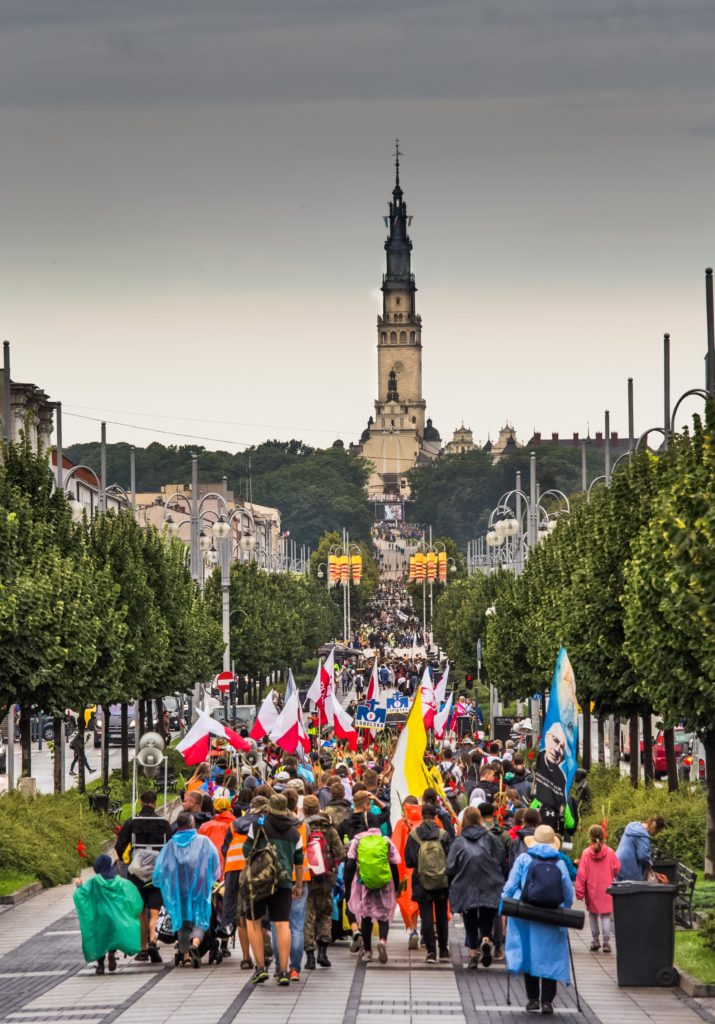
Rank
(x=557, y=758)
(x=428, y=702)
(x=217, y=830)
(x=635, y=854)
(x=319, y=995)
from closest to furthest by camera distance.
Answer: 1. (x=319, y=995)
2. (x=217, y=830)
3. (x=635, y=854)
4. (x=557, y=758)
5. (x=428, y=702)

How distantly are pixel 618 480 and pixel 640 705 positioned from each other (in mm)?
4022

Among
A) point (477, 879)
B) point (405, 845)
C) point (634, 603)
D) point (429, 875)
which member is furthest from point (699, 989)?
point (634, 603)

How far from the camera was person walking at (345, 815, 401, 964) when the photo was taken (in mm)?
20422

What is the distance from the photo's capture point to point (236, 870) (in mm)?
20250

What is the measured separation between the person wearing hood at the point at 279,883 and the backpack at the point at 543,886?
250 centimetres

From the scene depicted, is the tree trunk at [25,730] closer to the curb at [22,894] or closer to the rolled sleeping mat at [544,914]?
the curb at [22,894]

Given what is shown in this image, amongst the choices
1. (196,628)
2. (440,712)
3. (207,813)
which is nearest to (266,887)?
(207,813)

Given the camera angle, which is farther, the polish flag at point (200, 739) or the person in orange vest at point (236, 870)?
the polish flag at point (200, 739)

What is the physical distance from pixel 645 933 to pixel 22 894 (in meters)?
11.1

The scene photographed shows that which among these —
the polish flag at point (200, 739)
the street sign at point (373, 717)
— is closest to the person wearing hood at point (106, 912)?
the polish flag at point (200, 739)

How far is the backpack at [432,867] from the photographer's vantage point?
20.5 meters

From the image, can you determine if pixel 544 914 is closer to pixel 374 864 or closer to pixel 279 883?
pixel 279 883

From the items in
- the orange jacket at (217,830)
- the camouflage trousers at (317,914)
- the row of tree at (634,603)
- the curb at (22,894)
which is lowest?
the curb at (22,894)

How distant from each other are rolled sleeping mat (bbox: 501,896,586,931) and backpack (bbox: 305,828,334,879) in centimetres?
337
